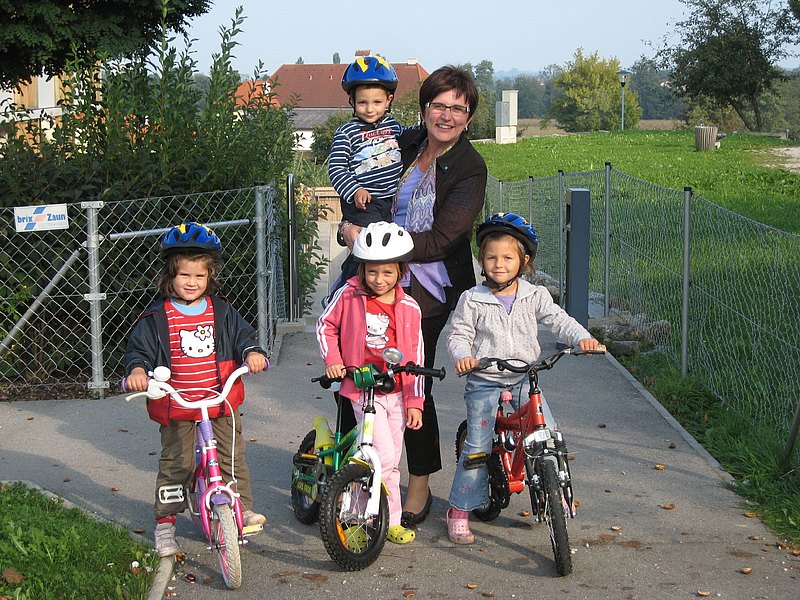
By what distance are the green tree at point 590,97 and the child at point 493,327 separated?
10640 cm

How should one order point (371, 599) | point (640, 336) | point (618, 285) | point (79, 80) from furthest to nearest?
point (618, 285) → point (640, 336) → point (79, 80) → point (371, 599)

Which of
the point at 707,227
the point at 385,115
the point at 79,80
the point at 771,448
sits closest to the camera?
the point at 385,115

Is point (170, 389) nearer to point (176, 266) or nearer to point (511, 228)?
point (176, 266)

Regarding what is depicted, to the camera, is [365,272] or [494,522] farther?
[494,522]

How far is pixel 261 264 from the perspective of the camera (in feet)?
29.1

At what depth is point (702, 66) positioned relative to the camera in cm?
5812

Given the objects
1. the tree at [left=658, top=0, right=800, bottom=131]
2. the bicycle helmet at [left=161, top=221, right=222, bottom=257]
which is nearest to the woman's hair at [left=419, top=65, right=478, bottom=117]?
the bicycle helmet at [left=161, top=221, right=222, bottom=257]

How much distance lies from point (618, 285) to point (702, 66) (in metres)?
50.7

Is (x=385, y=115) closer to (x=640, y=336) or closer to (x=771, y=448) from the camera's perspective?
(x=771, y=448)

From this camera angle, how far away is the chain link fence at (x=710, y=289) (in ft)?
22.6

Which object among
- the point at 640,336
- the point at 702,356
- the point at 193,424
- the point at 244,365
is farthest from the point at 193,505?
the point at 640,336

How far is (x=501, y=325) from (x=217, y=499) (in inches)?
58.8

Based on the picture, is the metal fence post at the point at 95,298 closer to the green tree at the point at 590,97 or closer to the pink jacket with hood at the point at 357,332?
the pink jacket with hood at the point at 357,332

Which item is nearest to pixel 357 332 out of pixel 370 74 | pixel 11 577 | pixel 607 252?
pixel 370 74
